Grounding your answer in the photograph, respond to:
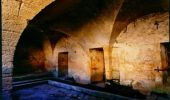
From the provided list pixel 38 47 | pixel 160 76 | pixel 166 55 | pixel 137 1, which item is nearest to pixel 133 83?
pixel 160 76

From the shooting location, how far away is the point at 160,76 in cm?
607

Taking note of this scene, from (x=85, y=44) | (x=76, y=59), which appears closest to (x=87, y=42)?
(x=85, y=44)

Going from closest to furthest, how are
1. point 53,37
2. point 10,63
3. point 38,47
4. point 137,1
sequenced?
point 10,63
point 137,1
point 53,37
point 38,47

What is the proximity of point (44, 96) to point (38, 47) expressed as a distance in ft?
18.6

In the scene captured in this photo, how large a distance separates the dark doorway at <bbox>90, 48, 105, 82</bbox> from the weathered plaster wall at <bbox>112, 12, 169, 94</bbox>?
143cm

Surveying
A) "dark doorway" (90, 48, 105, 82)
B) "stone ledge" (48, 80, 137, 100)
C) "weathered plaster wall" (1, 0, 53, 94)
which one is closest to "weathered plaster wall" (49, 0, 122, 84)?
"dark doorway" (90, 48, 105, 82)

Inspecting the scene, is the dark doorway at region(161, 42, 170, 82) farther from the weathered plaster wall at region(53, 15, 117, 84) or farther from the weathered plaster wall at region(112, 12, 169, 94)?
the weathered plaster wall at region(53, 15, 117, 84)

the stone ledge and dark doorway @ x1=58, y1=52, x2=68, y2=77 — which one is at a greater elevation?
dark doorway @ x1=58, y1=52, x2=68, y2=77

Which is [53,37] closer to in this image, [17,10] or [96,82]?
[96,82]

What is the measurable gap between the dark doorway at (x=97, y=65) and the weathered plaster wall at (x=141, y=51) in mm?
1427

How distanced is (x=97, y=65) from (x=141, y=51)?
2783 millimetres

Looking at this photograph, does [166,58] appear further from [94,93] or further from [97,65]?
[97,65]

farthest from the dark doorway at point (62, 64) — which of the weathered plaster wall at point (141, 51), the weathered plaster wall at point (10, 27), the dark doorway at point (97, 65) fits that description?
the weathered plaster wall at point (10, 27)

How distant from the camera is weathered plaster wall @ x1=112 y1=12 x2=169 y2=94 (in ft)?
20.1
